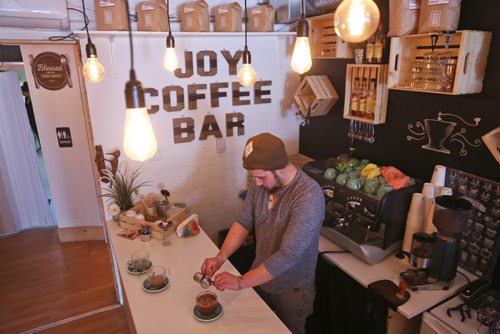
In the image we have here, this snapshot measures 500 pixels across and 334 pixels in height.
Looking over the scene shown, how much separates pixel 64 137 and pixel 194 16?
219cm

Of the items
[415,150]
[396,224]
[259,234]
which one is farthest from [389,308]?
[415,150]

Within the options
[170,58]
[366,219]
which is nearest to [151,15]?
[170,58]

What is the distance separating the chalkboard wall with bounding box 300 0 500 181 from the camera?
6.33 ft

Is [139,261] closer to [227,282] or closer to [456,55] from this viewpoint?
[227,282]

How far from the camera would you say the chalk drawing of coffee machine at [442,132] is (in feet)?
6.89

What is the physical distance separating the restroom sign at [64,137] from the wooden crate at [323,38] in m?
2.72

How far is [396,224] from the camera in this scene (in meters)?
2.21

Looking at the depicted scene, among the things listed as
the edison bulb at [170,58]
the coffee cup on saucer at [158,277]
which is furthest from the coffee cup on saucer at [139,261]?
the edison bulb at [170,58]

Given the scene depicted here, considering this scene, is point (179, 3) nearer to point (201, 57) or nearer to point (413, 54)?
point (201, 57)

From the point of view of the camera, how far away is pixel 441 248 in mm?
1899

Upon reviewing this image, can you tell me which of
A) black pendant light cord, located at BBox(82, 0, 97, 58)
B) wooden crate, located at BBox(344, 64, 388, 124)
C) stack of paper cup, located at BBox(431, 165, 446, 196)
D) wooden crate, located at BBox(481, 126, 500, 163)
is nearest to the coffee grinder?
stack of paper cup, located at BBox(431, 165, 446, 196)

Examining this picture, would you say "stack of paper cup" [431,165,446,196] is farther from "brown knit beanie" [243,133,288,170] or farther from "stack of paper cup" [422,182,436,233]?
"brown knit beanie" [243,133,288,170]

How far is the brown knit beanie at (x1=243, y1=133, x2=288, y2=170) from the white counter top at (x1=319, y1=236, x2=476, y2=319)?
82 centimetres

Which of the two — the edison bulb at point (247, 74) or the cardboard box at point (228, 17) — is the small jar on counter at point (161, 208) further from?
the cardboard box at point (228, 17)
